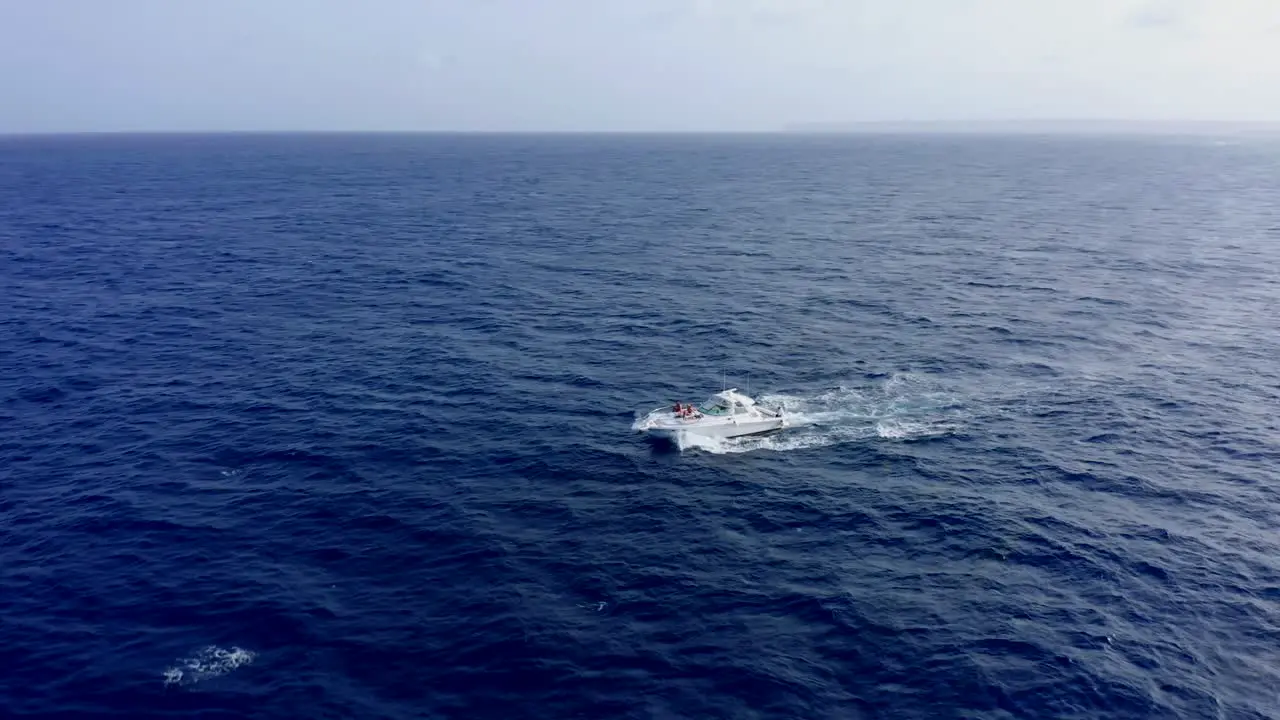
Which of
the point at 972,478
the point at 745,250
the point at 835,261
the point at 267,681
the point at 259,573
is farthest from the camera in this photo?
the point at 745,250

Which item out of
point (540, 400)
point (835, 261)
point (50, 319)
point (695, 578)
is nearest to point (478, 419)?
point (540, 400)

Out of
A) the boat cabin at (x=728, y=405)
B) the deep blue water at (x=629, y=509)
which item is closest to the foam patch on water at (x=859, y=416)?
the deep blue water at (x=629, y=509)

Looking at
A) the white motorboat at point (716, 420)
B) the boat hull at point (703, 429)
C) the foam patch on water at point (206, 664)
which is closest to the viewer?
the foam patch on water at point (206, 664)

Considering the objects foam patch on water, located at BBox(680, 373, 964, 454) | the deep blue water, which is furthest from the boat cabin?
the deep blue water

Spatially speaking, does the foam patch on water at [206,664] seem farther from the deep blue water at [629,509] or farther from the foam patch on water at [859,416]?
the foam patch on water at [859,416]

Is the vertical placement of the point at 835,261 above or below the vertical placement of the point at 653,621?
above

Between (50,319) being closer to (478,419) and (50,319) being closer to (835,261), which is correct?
(478,419)
